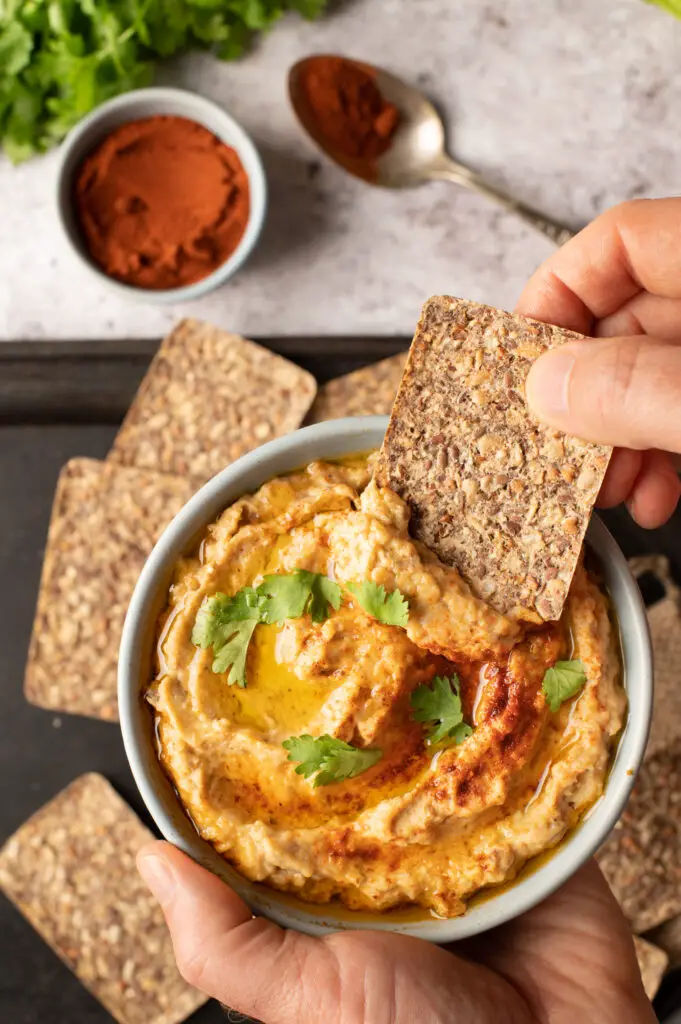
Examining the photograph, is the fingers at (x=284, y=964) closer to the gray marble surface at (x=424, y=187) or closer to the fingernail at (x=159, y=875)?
the fingernail at (x=159, y=875)

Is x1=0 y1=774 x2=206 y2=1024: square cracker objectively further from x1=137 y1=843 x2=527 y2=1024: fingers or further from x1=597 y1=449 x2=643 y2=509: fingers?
x1=597 y1=449 x2=643 y2=509: fingers

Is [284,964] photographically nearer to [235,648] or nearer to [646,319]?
[235,648]

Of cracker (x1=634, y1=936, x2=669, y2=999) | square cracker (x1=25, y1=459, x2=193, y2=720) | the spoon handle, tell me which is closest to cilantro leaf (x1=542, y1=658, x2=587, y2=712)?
cracker (x1=634, y1=936, x2=669, y2=999)

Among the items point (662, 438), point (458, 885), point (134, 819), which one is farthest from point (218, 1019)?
point (662, 438)

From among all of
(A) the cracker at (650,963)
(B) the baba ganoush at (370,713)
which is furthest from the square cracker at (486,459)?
(A) the cracker at (650,963)

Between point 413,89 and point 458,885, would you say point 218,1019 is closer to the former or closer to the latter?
point 458,885

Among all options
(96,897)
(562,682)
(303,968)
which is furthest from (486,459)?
(96,897)

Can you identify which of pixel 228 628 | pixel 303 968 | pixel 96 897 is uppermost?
pixel 228 628
